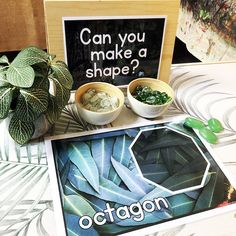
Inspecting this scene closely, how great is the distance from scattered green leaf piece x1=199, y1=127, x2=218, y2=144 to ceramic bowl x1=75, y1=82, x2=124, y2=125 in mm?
201

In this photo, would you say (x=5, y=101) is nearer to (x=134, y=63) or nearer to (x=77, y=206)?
(x=77, y=206)

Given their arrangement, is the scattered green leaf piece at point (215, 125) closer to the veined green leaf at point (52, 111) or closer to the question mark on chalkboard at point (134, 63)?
the question mark on chalkboard at point (134, 63)

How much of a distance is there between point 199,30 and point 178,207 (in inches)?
30.4

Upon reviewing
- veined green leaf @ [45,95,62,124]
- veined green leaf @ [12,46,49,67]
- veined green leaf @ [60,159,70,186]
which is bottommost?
veined green leaf @ [60,159,70,186]

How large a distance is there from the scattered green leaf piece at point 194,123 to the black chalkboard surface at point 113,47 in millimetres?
173

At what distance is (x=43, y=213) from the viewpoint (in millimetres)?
481

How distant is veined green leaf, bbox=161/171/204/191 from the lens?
1.75 feet

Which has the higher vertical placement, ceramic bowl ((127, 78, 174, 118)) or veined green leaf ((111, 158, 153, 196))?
ceramic bowl ((127, 78, 174, 118))

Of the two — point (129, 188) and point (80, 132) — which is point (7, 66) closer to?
point (80, 132)

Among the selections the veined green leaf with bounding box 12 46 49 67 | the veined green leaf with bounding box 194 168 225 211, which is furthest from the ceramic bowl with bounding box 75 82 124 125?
the veined green leaf with bounding box 194 168 225 211

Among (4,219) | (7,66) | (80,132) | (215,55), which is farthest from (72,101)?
(215,55)

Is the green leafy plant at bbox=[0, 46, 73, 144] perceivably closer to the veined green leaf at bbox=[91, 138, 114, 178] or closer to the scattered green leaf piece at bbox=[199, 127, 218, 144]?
the veined green leaf at bbox=[91, 138, 114, 178]

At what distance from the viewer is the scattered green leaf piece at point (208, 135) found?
63 cm

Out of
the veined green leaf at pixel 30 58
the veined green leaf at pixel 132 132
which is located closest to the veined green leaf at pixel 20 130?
the veined green leaf at pixel 30 58
